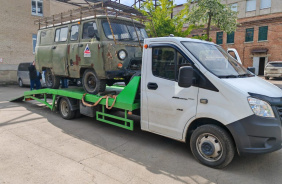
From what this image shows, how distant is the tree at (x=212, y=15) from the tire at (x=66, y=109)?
27.9ft

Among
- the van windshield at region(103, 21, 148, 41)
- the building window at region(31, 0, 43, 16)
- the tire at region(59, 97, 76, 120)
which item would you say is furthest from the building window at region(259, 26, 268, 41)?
the tire at region(59, 97, 76, 120)

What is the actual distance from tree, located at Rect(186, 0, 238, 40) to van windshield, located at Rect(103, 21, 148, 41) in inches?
262

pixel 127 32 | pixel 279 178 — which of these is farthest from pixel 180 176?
pixel 127 32

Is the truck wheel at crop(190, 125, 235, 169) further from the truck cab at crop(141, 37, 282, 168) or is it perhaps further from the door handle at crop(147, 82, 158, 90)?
the door handle at crop(147, 82, 158, 90)

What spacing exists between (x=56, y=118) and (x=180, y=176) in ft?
16.0

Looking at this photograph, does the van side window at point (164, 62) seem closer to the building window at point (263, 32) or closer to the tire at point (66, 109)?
the tire at point (66, 109)

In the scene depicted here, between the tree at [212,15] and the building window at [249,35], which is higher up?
the building window at [249,35]

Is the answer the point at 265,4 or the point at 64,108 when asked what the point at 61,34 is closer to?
the point at 64,108

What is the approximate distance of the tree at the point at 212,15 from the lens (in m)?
11.7

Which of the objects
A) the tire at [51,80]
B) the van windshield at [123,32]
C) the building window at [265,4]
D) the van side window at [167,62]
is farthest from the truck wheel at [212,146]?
the building window at [265,4]

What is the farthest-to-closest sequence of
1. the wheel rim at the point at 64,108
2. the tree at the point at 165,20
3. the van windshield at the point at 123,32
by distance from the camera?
1. the tree at the point at 165,20
2. the wheel rim at the point at 64,108
3. the van windshield at the point at 123,32

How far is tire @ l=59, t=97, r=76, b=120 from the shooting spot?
270 inches

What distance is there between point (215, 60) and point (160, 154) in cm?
211

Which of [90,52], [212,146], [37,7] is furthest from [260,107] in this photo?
[37,7]
